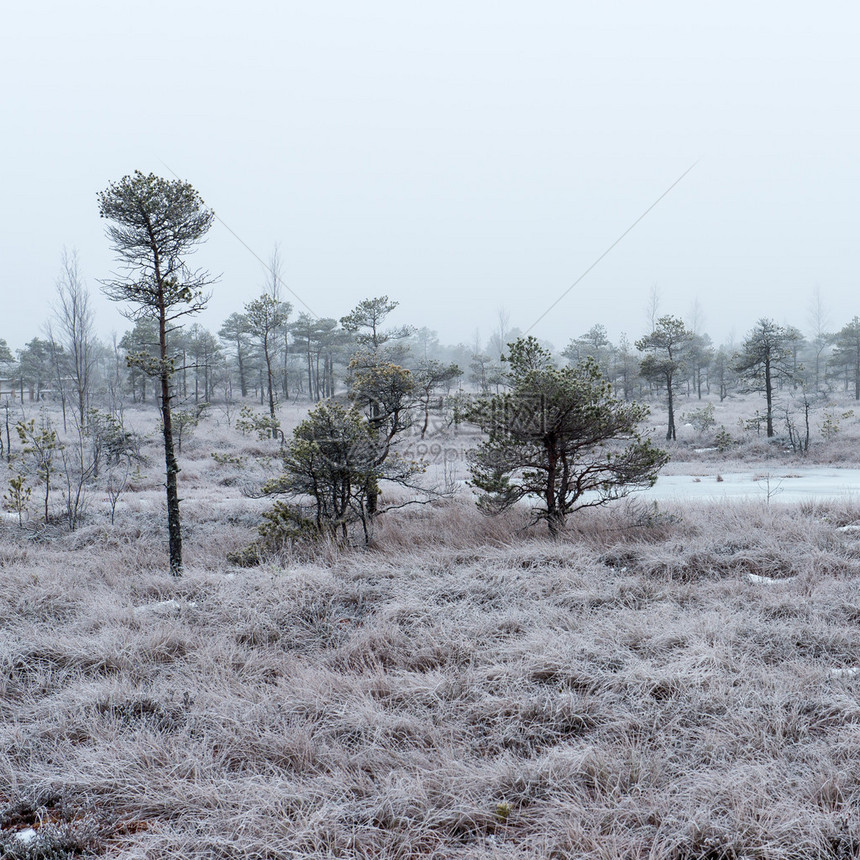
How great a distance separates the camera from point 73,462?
17.9 meters

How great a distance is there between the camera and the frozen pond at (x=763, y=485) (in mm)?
12620

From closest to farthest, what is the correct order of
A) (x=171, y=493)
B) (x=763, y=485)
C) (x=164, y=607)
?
1. (x=164, y=607)
2. (x=171, y=493)
3. (x=763, y=485)

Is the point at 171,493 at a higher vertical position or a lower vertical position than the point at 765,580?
higher

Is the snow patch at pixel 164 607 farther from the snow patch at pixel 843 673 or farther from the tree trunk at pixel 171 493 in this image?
the snow patch at pixel 843 673

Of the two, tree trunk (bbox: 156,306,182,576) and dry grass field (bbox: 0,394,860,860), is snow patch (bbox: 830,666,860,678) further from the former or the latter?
tree trunk (bbox: 156,306,182,576)

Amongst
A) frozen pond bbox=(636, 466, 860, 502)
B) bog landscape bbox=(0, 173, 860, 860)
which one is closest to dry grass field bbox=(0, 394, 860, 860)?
bog landscape bbox=(0, 173, 860, 860)

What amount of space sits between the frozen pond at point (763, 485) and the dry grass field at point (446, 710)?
645 cm

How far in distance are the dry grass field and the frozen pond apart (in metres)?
6.45

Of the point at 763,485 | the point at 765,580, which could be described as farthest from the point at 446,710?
the point at 763,485

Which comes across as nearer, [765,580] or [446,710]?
[446,710]

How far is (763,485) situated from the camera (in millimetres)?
15156

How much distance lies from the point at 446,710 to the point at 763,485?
15404 mm

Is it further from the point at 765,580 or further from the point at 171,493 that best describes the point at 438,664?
the point at 171,493

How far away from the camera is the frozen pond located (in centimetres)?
1262
